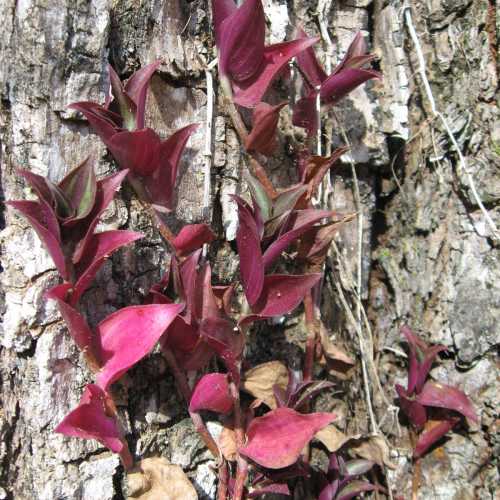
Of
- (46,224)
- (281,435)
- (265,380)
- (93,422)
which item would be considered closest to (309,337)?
(265,380)

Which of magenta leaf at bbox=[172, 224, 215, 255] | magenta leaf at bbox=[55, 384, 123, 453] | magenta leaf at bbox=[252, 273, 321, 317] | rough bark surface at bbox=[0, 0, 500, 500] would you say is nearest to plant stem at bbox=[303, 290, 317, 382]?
rough bark surface at bbox=[0, 0, 500, 500]

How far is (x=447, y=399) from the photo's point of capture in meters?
1.28

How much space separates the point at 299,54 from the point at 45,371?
32.4 inches

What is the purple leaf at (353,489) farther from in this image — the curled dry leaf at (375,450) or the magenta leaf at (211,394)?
the magenta leaf at (211,394)

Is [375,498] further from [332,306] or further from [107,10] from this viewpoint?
[107,10]

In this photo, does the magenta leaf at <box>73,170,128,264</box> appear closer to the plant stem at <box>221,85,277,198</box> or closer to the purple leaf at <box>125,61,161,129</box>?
the purple leaf at <box>125,61,161,129</box>

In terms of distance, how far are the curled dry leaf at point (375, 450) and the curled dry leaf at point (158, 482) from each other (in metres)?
0.43

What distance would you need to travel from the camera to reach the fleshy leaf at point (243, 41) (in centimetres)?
109

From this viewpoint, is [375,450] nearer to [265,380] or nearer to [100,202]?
[265,380]

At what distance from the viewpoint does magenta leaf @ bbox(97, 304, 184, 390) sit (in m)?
0.95

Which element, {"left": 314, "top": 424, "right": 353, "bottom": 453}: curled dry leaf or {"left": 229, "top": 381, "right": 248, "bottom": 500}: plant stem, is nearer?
{"left": 229, "top": 381, "right": 248, "bottom": 500}: plant stem

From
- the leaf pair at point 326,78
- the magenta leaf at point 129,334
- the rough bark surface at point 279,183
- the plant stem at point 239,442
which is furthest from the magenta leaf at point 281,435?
the leaf pair at point 326,78

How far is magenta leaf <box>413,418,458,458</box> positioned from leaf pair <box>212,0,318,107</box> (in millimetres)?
845

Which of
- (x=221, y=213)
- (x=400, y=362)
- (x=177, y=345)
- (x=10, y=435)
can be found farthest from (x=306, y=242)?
(x=10, y=435)
